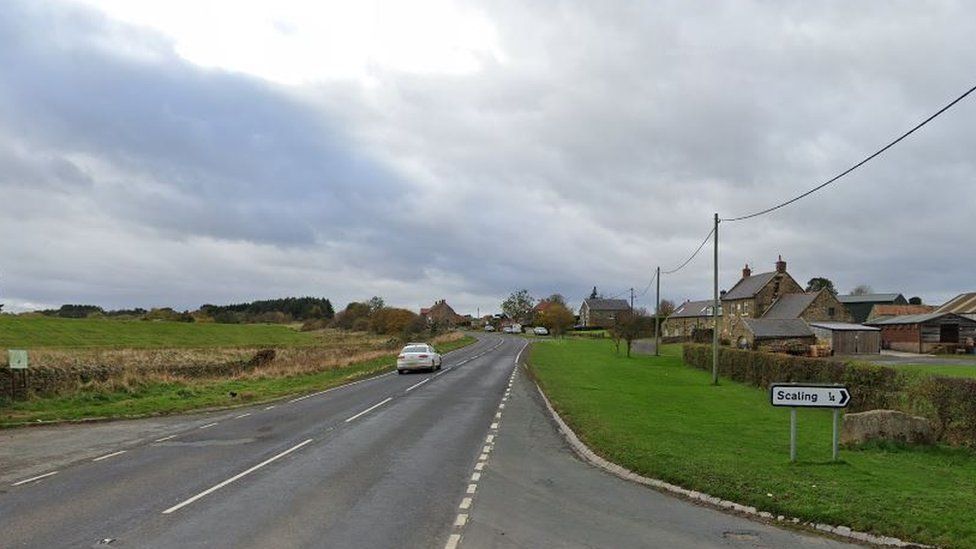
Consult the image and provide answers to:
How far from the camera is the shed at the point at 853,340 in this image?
6731cm

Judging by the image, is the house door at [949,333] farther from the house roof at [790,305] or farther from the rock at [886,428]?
the rock at [886,428]

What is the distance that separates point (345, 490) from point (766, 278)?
279ft

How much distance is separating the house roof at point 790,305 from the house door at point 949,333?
13378 mm

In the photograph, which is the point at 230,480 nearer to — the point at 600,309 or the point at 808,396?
the point at 808,396

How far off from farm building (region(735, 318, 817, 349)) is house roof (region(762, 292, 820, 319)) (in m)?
6.45

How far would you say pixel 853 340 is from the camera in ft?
223

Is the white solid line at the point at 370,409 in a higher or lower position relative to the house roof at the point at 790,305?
lower

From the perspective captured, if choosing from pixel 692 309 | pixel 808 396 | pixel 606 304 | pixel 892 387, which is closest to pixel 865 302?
pixel 692 309

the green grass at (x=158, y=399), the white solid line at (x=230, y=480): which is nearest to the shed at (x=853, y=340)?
the green grass at (x=158, y=399)

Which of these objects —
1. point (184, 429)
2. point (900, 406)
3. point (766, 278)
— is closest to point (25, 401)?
point (184, 429)

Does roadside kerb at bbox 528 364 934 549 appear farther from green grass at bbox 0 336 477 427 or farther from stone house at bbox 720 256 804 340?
stone house at bbox 720 256 804 340

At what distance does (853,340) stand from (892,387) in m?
52.5

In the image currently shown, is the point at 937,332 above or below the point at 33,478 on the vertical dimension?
above

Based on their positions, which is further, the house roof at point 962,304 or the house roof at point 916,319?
the house roof at point 962,304
